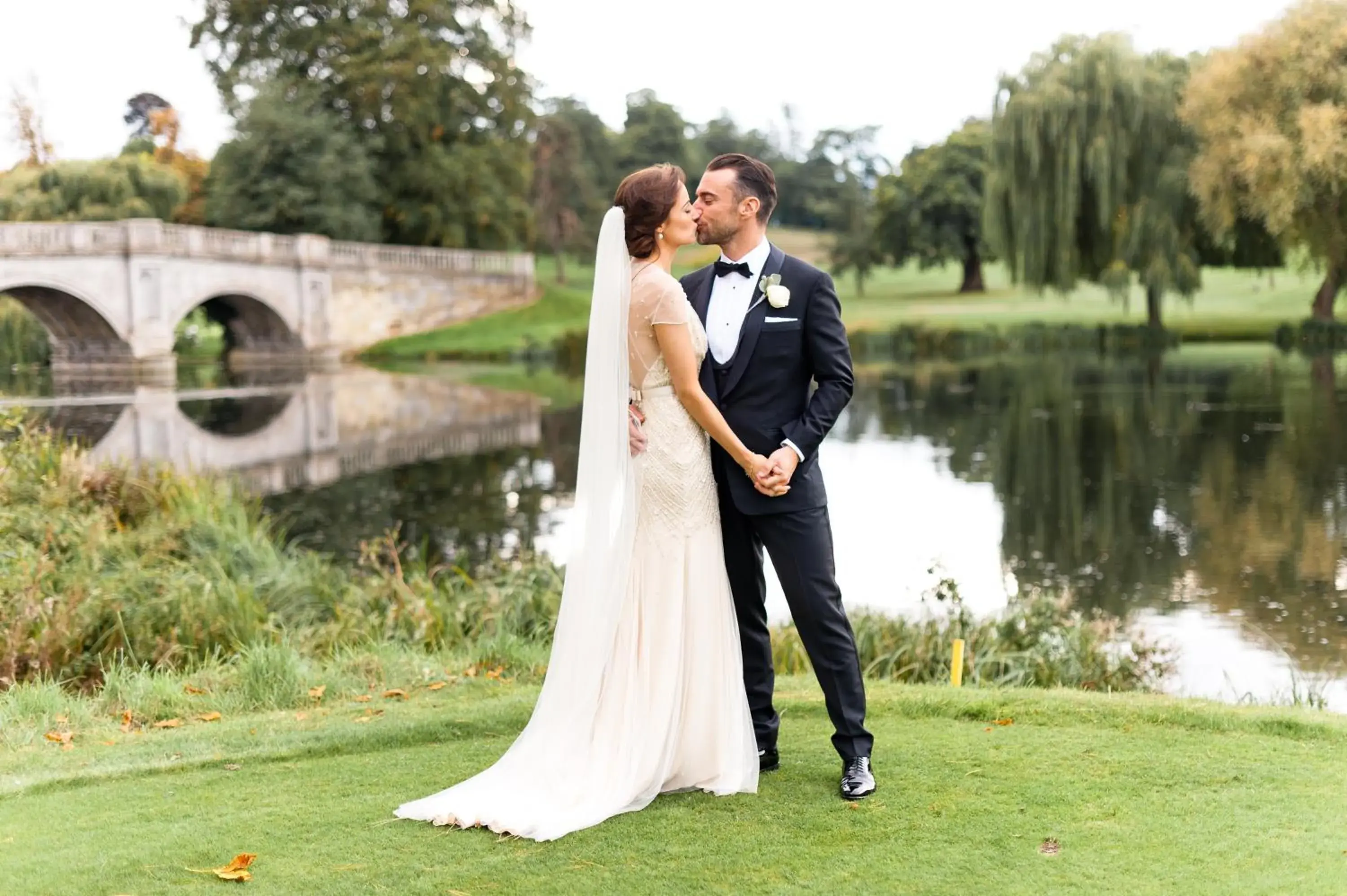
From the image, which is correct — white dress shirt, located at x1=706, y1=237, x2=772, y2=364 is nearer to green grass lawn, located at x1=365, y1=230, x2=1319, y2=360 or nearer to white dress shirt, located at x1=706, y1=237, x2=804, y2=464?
white dress shirt, located at x1=706, y1=237, x2=804, y2=464

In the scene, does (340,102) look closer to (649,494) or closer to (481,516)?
(481,516)

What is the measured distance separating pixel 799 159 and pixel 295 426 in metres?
55.6

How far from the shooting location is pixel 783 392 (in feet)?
12.2

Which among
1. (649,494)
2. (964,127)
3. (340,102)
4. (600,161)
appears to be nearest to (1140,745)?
(649,494)

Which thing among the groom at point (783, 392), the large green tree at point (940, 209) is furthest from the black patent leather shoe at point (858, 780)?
the large green tree at point (940, 209)

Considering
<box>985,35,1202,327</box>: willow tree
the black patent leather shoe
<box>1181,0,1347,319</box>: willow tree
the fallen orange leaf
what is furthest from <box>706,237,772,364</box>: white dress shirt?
<box>985,35,1202,327</box>: willow tree

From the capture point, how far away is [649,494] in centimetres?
375

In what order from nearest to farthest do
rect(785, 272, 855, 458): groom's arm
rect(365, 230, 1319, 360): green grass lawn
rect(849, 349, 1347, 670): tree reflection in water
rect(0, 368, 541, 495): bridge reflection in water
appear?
rect(785, 272, 855, 458): groom's arm, rect(849, 349, 1347, 670): tree reflection in water, rect(0, 368, 541, 495): bridge reflection in water, rect(365, 230, 1319, 360): green grass lawn

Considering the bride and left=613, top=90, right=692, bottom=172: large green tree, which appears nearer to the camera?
the bride

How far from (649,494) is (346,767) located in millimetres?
1358

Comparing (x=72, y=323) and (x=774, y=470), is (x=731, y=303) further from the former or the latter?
(x=72, y=323)

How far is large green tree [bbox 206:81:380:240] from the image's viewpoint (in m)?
39.4

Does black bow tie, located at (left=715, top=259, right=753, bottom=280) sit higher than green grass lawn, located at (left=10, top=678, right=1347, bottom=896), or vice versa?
black bow tie, located at (left=715, top=259, right=753, bottom=280)

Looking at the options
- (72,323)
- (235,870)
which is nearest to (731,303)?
(235,870)
